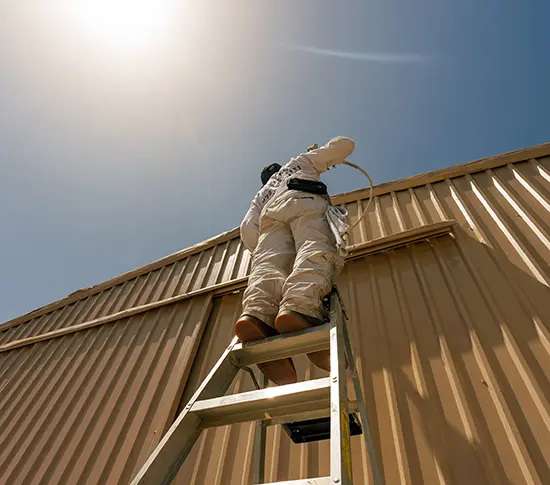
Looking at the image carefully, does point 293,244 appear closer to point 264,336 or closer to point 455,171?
point 264,336

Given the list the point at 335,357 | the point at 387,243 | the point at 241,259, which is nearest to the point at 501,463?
the point at 335,357

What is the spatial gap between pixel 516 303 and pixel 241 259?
346cm

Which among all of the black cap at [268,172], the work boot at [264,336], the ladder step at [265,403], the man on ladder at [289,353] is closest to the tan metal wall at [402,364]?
the man on ladder at [289,353]

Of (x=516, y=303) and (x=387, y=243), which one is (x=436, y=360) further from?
(x=387, y=243)

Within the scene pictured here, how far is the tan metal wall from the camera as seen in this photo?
2.35 metres

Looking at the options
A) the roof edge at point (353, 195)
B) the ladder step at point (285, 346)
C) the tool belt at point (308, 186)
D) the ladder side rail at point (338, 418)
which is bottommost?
the ladder side rail at point (338, 418)

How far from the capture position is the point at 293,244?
2.43m

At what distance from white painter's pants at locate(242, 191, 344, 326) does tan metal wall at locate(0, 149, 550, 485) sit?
135 centimetres

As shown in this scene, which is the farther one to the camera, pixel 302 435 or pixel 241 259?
pixel 241 259

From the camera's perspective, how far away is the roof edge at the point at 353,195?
458cm

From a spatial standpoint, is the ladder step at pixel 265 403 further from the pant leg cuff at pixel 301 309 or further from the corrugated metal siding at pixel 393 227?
the corrugated metal siding at pixel 393 227

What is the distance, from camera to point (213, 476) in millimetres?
2812

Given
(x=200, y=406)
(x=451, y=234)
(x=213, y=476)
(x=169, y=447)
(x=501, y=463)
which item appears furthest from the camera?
(x=451, y=234)

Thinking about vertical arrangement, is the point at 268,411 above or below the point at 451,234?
below
